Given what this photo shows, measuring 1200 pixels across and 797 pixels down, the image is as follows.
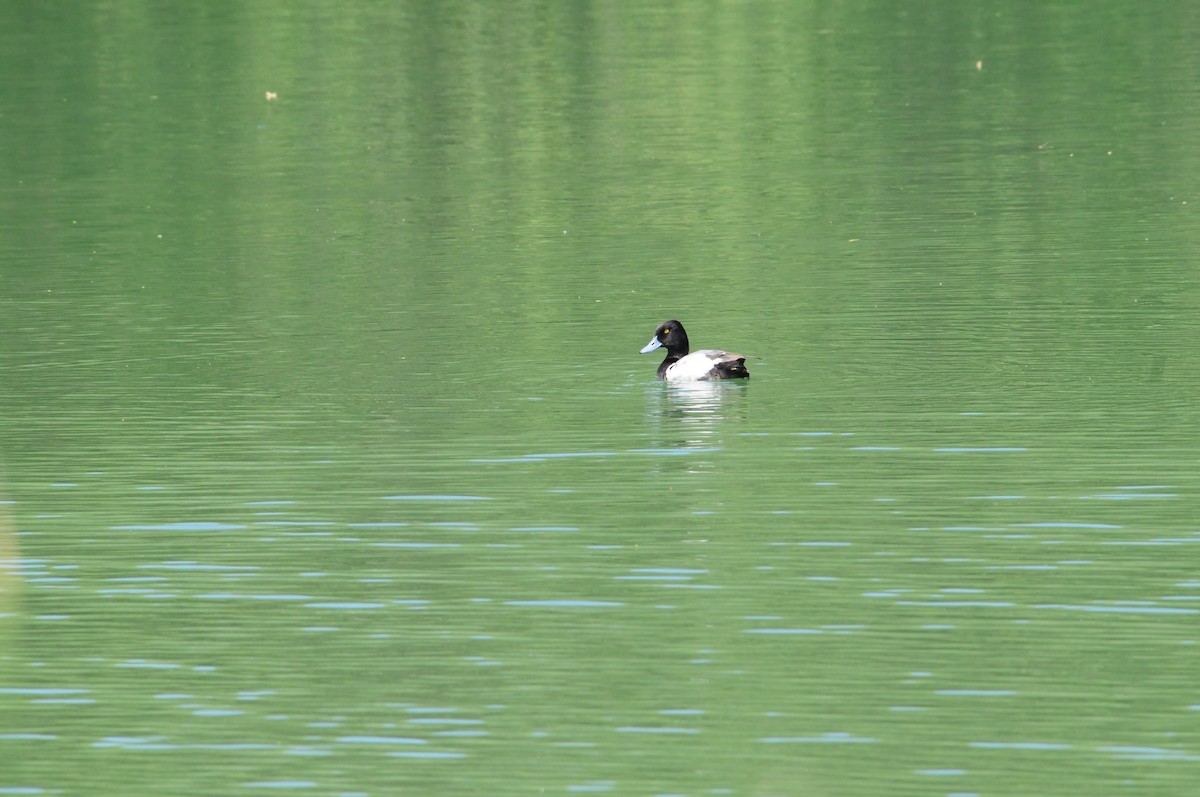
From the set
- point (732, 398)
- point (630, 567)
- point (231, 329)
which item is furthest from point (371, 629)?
point (231, 329)

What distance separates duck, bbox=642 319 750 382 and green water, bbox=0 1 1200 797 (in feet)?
1.09

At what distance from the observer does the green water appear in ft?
33.6

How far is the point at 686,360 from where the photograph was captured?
19203 millimetres

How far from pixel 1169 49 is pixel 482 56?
13.5 m

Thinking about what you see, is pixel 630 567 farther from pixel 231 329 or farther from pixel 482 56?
pixel 482 56

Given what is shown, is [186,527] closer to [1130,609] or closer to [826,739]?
[826,739]

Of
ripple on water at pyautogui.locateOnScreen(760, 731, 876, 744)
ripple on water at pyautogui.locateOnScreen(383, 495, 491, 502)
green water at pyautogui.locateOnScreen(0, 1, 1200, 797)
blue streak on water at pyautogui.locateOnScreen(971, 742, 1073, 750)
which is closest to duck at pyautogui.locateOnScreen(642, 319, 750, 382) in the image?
green water at pyautogui.locateOnScreen(0, 1, 1200, 797)

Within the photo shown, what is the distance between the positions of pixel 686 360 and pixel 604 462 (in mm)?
3580

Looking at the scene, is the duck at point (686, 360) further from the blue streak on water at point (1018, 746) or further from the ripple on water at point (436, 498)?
the blue streak on water at point (1018, 746)

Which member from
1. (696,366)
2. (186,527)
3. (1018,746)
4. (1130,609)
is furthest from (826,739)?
(696,366)

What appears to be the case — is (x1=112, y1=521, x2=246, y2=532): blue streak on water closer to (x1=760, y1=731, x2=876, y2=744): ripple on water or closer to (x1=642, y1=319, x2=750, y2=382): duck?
(x1=760, y1=731, x2=876, y2=744): ripple on water

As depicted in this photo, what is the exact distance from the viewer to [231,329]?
21.7m

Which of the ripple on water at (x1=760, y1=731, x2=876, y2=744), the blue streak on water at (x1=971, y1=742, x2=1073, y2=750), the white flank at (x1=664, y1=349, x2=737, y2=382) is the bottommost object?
the blue streak on water at (x1=971, y1=742, x2=1073, y2=750)

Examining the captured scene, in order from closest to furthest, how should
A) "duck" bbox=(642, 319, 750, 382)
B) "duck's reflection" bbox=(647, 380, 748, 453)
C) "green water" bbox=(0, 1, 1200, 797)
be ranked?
"green water" bbox=(0, 1, 1200, 797)
"duck's reflection" bbox=(647, 380, 748, 453)
"duck" bbox=(642, 319, 750, 382)
